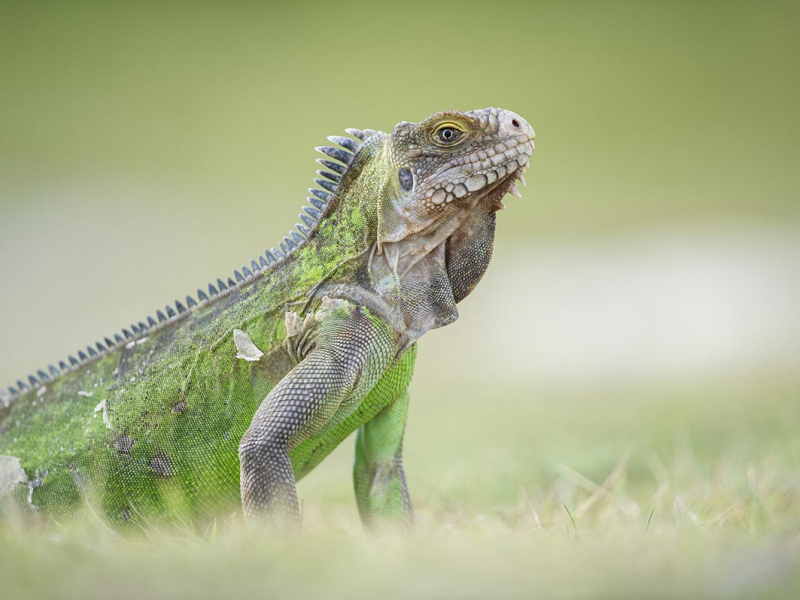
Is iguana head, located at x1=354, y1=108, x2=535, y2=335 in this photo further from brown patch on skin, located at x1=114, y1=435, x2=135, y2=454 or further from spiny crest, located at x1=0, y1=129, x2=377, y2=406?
brown patch on skin, located at x1=114, y1=435, x2=135, y2=454

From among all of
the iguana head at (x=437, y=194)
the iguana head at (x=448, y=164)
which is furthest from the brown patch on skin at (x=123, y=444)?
the iguana head at (x=448, y=164)

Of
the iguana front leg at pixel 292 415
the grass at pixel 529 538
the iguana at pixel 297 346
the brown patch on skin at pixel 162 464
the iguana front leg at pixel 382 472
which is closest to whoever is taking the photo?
the grass at pixel 529 538

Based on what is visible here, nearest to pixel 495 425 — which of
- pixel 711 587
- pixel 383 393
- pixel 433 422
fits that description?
pixel 433 422

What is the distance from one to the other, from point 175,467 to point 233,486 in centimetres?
30

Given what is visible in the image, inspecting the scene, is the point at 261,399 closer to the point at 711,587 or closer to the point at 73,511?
the point at 73,511

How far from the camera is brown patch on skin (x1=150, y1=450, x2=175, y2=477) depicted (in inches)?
167

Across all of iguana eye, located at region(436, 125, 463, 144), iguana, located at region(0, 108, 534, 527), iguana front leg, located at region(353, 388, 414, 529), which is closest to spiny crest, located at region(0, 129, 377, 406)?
iguana, located at region(0, 108, 534, 527)

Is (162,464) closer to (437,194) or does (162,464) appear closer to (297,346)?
(297,346)

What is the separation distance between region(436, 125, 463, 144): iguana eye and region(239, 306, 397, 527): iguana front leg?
98cm

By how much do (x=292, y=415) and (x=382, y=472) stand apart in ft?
3.91

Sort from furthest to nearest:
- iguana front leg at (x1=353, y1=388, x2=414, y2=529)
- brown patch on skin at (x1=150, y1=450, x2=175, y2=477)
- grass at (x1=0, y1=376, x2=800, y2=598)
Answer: iguana front leg at (x1=353, y1=388, x2=414, y2=529) < brown patch on skin at (x1=150, y1=450, x2=175, y2=477) < grass at (x1=0, y1=376, x2=800, y2=598)

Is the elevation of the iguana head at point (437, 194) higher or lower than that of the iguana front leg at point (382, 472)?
higher

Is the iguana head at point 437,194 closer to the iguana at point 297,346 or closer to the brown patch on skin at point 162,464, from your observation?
the iguana at point 297,346

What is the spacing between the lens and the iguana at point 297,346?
158 inches
